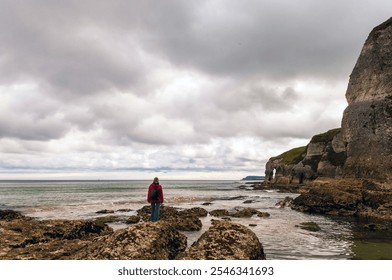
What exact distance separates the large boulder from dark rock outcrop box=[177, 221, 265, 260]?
1041mm

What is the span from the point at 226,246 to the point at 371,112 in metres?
45.2

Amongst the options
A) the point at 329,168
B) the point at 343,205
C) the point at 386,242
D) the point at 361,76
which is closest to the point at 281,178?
the point at 329,168

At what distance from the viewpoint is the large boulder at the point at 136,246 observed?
10555 mm

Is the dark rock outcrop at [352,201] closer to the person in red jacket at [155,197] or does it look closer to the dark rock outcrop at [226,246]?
the person in red jacket at [155,197]

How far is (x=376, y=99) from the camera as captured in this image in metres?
46.7

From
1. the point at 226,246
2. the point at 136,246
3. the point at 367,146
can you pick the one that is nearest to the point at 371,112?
the point at 367,146

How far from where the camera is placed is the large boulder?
1055 cm

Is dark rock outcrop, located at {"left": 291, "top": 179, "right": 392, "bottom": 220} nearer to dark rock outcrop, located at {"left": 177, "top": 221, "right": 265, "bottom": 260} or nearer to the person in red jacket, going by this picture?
the person in red jacket

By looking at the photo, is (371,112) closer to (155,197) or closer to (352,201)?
(352,201)

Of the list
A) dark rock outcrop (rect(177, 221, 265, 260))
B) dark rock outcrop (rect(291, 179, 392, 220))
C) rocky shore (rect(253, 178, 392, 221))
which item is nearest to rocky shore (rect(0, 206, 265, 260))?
dark rock outcrop (rect(177, 221, 265, 260))

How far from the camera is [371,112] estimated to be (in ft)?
152

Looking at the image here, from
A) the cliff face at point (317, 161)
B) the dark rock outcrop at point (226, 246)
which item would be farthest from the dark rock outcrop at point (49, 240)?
the cliff face at point (317, 161)
